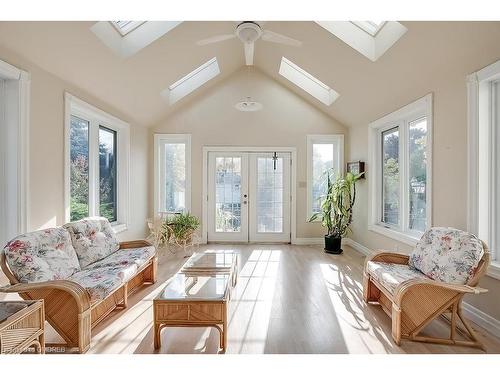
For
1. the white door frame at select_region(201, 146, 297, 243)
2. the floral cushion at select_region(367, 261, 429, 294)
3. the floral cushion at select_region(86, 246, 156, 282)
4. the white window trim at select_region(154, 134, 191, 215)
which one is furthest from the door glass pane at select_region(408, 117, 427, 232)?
the white window trim at select_region(154, 134, 191, 215)

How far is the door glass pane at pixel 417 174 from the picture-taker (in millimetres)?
3551

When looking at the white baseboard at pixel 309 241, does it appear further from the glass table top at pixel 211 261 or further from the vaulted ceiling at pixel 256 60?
the glass table top at pixel 211 261

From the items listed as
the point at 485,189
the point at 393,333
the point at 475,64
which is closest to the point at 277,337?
the point at 393,333

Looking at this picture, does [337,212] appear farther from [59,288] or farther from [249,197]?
[59,288]

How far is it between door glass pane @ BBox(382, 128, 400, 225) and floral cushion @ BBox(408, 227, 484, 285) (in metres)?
1.62

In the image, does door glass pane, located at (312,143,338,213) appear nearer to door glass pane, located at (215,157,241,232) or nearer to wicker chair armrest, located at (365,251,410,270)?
door glass pane, located at (215,157,241,232)

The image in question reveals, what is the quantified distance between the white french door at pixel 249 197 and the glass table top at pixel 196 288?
309cm

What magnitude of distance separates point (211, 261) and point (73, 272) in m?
1.29

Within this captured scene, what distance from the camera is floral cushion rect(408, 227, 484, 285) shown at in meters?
2.17

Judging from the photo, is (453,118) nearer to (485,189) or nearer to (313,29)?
(485,189)

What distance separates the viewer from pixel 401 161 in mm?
3990

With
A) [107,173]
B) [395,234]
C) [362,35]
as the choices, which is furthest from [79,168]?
[395,234]
